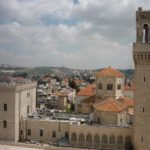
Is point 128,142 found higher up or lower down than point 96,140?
lower down

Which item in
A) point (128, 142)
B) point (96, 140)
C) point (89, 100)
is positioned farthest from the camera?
point (89, 100)

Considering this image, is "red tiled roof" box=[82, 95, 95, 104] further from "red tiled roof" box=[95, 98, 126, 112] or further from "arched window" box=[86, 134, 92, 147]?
"arched window" box=[86, 134, 92, 147]

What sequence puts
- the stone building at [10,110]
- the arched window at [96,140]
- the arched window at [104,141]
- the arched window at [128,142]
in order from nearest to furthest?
the arched window at [128,142], the arched window at [104,141], the arched window at [96,140], the stone building at [10,110]

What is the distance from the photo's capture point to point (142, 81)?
3428cm

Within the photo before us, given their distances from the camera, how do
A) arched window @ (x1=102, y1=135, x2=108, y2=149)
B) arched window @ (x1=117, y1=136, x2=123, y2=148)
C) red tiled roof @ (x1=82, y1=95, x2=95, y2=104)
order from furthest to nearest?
1. red tiled roof @ (x1=82, y1=95, x2=95, y2=104)
2. arched window @ (x1=102, y1=135, x2=108, y2=149)
3. arched window @ (x1=117, y1=136, x2=123, y2=148)

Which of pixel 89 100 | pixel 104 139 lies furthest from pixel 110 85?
pixel 104 139

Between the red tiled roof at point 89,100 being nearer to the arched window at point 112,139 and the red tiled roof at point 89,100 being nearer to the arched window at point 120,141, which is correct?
the arched window at point 112,139

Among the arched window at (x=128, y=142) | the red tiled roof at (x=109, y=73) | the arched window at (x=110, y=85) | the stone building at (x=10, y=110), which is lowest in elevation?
the arched window at (x=128, y=142)

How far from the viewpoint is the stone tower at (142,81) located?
33.8m

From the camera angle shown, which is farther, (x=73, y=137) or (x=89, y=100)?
(x=89, y=100)

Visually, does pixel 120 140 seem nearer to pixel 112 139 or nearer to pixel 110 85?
pixel 112 139

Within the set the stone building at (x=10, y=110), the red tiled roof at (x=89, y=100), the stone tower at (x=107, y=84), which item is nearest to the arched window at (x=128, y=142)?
the stone tower at (x=107, y=84)

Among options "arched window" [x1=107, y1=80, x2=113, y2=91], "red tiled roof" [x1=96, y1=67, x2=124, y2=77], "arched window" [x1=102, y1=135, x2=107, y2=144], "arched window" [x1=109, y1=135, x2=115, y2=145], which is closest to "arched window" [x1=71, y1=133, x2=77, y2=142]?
"arched window" [x1=102, y1=135, x2=107, y2=144]

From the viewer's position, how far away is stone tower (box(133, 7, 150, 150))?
33781mm
